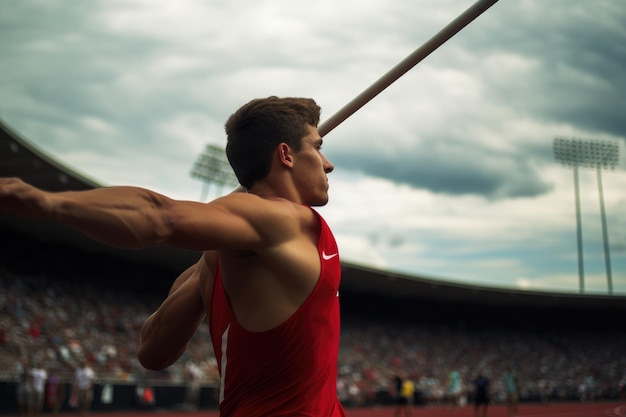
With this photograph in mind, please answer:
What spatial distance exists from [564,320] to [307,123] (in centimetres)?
5238

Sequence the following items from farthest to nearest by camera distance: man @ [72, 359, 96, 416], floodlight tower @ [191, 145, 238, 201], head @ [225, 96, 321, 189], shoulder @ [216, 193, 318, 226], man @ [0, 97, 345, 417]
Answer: floodlight tower @ [191, 145, 238, 201]
man @ [72, 359, 96, 416]
head @ [225, 96, 321, 189]
shoulder @ [216, 193, 318, 226]
man @ [0, 97, 345, 417]

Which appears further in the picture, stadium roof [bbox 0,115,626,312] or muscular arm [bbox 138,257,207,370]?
stadium roof [bbox 0,115,626,312]

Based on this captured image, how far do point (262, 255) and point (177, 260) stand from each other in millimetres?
31252

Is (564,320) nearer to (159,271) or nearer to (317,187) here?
(159,271)

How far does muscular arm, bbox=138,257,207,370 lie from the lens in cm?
233

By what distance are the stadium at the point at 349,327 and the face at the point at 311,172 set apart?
713 inches

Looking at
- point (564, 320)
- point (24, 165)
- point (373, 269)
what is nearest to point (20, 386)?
point (24, 165)

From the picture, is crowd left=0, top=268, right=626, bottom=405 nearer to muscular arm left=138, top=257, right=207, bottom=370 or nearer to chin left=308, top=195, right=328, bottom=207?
muscular arm left=138, top=257, right=207, bottom=370

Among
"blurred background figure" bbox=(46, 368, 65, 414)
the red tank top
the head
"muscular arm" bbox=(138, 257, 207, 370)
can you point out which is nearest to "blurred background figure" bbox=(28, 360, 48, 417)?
"blurred background figure" bbox=(46, 368, 65, 414)

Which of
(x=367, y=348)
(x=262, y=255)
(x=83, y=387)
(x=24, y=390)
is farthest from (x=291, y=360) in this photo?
(x=367, y=348)

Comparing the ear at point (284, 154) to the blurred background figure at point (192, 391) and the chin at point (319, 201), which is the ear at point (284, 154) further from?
the blurred background figure at point (192, 391)

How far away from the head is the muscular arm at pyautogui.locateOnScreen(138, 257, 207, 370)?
1.36 ft

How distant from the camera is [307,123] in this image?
216cm

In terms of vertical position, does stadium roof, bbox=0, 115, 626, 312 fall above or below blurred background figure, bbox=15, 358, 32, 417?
above
